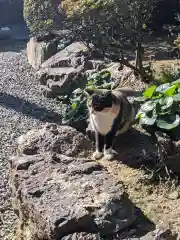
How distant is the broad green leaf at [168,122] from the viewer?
178 inches

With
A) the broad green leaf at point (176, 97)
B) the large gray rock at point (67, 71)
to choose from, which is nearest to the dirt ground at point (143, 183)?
the broad green leaf at point (176, 97)

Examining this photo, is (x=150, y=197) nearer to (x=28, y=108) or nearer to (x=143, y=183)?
(x=143, y=183)

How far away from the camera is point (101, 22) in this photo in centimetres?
775

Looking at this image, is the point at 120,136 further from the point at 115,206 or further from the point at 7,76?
the point at 7,76

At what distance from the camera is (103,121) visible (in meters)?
5.01

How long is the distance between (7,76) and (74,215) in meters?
6.82

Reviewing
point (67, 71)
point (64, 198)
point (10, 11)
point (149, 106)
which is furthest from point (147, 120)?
point (10, 11)

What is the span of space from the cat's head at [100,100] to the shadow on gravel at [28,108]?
2731 millimetres

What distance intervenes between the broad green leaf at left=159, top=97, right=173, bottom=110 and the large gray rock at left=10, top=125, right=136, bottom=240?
38.1 inches

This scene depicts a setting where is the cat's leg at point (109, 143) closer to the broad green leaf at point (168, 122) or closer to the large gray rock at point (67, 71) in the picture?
the broad green leaf at point (168, 122)

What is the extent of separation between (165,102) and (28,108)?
3893mm

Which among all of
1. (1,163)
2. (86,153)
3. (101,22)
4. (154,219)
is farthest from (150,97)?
(101,22)

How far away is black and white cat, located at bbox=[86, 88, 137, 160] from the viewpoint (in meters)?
4.81

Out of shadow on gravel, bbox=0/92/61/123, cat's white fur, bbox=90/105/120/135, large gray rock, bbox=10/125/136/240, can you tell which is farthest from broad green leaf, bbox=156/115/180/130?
shadow on gravel, bbox=0/92/61/123
